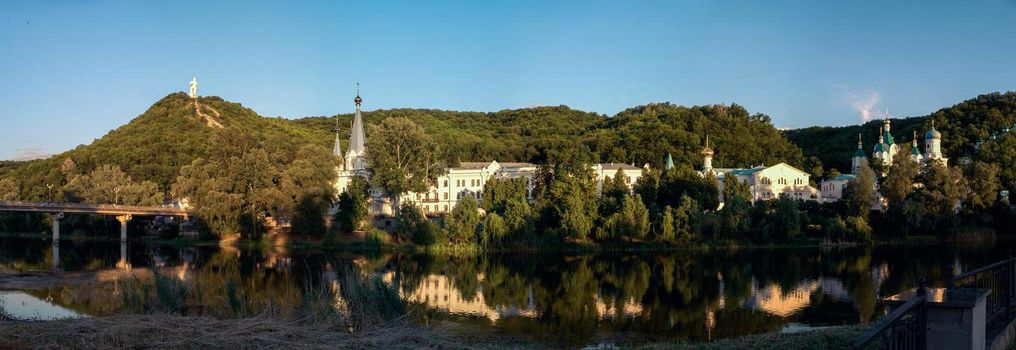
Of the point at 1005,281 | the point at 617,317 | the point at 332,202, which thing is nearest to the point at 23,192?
the point at 332,202

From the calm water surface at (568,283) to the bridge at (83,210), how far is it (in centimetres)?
310

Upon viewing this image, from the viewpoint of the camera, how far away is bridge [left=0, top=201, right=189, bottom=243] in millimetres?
52312

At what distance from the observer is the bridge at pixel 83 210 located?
5231 cm

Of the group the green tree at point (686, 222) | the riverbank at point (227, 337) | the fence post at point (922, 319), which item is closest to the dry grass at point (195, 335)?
the riverbank at point (227, 337)

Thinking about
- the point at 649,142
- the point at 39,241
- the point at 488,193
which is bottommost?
the point at 39,241

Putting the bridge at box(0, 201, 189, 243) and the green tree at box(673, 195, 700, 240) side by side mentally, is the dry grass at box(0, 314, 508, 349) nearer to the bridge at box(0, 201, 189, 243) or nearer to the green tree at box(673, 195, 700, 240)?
the green tree at box(673, 195, 700, 240)

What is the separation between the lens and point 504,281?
3241 cm

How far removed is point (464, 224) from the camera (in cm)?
4781

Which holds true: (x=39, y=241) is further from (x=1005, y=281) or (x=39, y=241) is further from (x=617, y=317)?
(x=1005, y=281)

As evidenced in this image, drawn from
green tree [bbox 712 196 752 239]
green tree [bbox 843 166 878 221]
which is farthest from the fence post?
green tree [bbox 843 166 878 221]

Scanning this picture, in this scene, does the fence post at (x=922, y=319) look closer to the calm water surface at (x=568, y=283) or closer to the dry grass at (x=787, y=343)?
the calm water surface at (x=568, y=283)

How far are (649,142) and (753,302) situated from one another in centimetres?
6593

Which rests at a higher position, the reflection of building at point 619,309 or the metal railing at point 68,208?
the metal railing at point 68,208

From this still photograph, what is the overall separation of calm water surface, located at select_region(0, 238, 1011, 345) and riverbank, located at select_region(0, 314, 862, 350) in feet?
10.5
